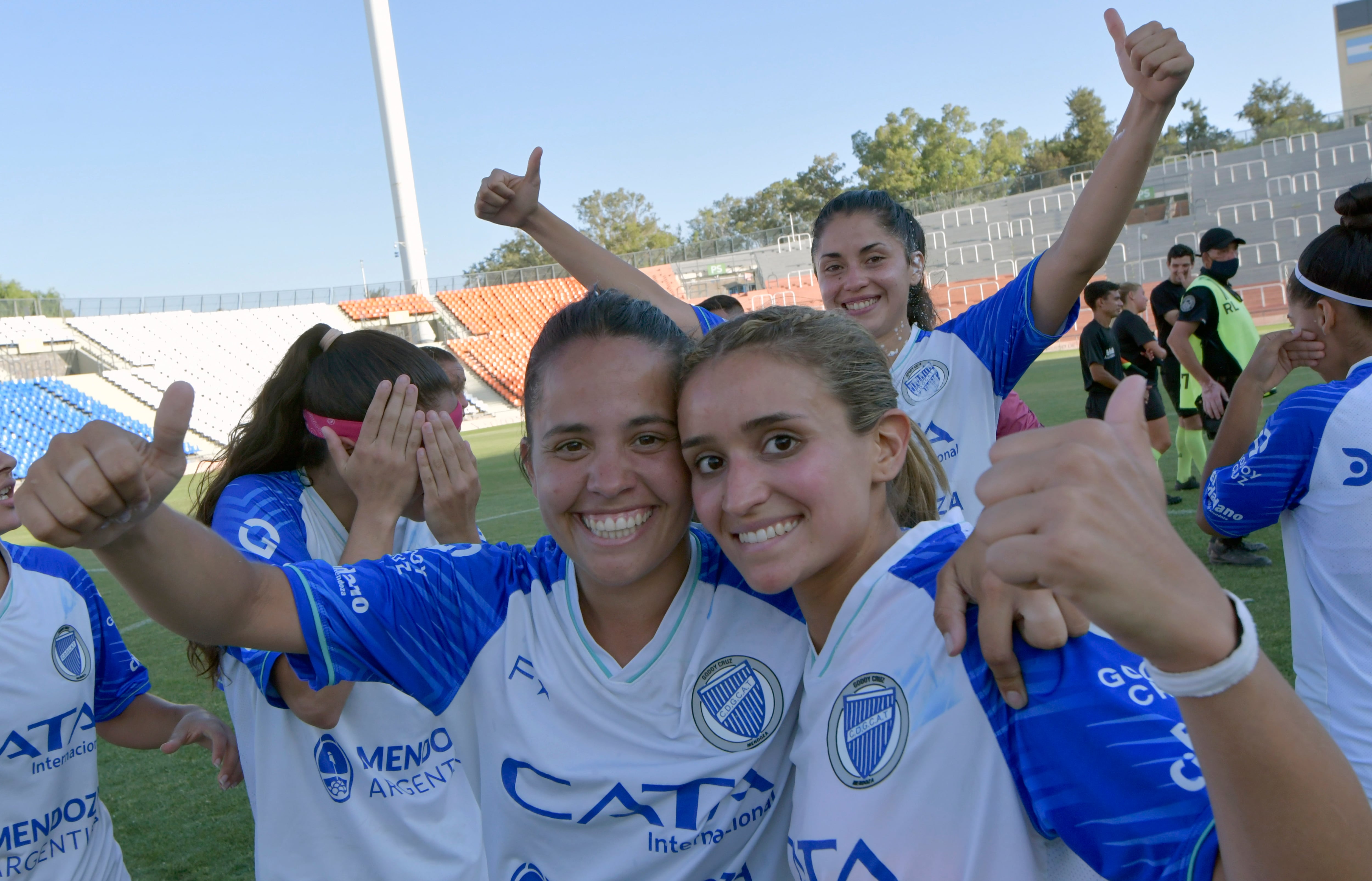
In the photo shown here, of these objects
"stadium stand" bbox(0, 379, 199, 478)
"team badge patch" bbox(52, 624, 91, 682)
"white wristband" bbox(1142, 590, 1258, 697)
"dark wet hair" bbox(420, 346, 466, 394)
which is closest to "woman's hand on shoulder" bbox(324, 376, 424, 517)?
"dark wet hair" bbox(420, 346, 466, 394)

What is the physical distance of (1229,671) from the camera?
33.2 inches

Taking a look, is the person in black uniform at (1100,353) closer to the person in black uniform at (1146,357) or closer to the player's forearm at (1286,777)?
the person in black uniform at (1146,357)

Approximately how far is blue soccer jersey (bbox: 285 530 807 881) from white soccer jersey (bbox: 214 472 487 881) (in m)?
0.54

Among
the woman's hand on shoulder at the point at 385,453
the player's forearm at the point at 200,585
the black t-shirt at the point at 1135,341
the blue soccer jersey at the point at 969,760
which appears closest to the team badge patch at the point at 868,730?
the blue soccer jersey at the point at 969,760

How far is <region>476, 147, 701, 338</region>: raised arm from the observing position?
9.78 ft

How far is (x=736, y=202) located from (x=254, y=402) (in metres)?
82.1

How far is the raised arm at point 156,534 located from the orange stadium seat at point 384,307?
4130 cm

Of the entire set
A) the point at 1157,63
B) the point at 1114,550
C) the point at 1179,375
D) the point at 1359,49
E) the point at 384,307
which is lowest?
the point at 1179,375

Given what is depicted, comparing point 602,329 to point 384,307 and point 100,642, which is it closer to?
Result: point 100,642

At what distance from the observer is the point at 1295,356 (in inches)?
Answer: 120

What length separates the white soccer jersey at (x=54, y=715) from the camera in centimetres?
232

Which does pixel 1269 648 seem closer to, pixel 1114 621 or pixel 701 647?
pixel 701 647

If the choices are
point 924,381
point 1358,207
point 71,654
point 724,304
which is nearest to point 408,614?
point 71,654

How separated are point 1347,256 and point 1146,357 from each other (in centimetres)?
719
